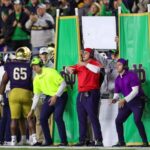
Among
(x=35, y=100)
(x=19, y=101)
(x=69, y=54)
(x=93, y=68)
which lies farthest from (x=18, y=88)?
(x=93, y=68)

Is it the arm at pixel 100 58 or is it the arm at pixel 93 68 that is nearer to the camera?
the arm at pixel 93 68

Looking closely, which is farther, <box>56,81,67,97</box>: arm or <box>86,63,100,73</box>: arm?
<box>56,81,67,97</box>: arm

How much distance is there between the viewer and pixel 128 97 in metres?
20.1

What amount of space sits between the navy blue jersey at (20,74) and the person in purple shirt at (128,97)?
2201 mm

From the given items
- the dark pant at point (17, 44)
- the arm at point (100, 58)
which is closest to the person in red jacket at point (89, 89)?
the arm at point (100, 58)

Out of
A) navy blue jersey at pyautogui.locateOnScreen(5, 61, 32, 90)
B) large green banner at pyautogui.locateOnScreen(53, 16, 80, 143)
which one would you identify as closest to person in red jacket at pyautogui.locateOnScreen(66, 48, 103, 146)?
large green banner at pyautogui.locateOnScreen(53, 16, 80, 143)

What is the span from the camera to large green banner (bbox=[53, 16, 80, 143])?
70.6 feet

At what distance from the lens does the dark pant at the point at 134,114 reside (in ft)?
66.3

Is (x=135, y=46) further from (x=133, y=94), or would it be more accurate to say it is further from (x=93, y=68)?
(x=133, y=94)

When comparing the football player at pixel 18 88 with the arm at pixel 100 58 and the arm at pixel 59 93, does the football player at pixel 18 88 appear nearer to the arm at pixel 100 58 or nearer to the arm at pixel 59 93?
the arm at pixel 59 93

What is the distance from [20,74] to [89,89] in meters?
1.75

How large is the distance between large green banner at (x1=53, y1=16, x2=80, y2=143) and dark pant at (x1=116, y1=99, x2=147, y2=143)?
1445 millimetres

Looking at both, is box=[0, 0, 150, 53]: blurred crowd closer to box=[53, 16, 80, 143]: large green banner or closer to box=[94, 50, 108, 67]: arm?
box=[53, 16, 80, 143]: large green banner

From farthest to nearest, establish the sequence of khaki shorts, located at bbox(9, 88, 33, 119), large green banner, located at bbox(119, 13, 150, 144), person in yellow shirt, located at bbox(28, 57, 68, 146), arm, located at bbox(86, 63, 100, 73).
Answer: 1. khaki shorts, located at bbox(9, 88, 33, 119)
2. person in yellow shirt, located at bbox(28, 57, 68, 146)
3. large green banner, located at bbox(119, 13, 150, 144)
4. arm, located at bbox(86, 63, 100, 73)
